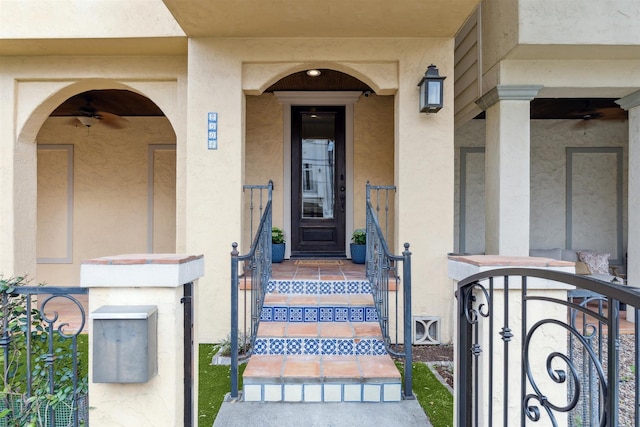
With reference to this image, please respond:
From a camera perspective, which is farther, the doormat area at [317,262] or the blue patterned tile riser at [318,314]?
the doormat area at [317,262]

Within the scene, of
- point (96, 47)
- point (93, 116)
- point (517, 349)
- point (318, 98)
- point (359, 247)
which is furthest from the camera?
point (318, 98)

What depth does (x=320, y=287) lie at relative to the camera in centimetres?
379

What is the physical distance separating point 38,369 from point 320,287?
2394 millimetres

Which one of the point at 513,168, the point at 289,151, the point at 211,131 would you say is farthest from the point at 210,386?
the point at 513,168

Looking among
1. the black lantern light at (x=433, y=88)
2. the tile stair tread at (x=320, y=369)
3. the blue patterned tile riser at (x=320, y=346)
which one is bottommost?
the tile stair tread at (x=320, y=369)

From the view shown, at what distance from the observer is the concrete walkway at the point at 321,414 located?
2318mm

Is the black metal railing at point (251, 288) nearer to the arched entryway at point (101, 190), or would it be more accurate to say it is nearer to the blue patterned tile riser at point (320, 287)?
the blue patterned tile riser at point (320, 287)

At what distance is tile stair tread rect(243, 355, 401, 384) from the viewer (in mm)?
2586

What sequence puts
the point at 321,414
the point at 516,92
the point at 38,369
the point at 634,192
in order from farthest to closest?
1. the point at 634,192
2. the point at 516,92
3. the point at 321,414
4. the point at 38,369

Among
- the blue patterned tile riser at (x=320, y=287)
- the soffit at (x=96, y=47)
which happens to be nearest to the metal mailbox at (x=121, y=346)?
the blue patterned tile riser at (x=320, y=287)

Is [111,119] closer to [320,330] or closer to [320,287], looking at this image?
[320,287]

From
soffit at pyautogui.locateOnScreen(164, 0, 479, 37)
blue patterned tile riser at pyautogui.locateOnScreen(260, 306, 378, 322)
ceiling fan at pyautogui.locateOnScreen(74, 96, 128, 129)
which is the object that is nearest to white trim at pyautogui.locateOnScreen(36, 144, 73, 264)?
ceiling fan at pyautogui.locateOnScreen(74, 96, 128, 129)

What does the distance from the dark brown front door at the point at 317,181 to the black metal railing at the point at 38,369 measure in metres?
3.67

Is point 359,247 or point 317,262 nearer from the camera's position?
point 359,247
